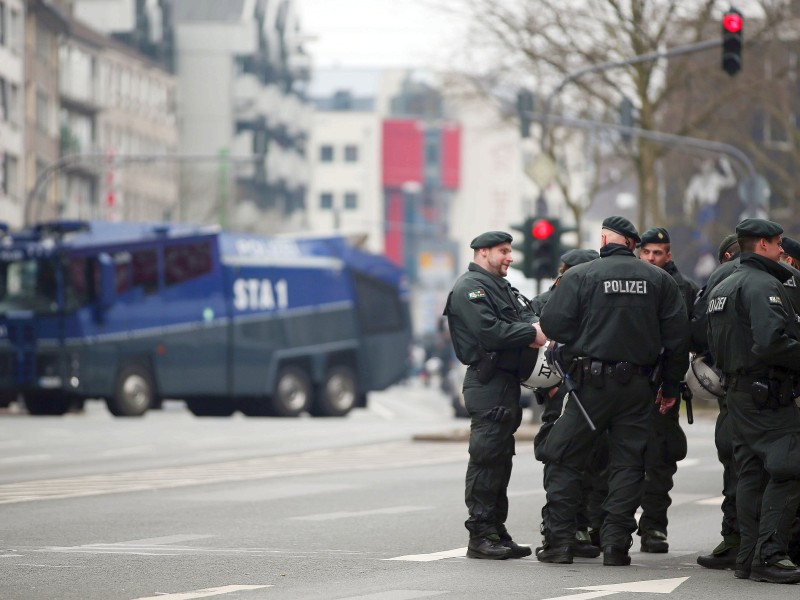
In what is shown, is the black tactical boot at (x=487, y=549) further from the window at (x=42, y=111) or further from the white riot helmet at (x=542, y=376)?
the window at (x=42, y=111)

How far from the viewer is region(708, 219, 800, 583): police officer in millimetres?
10000

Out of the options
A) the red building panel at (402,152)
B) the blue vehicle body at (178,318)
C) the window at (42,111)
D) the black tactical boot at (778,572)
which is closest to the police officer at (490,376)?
the black tactical boot at (778,572)

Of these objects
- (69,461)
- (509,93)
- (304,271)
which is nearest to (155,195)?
A: (509,93)

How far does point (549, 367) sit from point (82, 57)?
2874 inches

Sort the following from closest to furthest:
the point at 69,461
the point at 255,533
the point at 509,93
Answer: the point at 255,533 → the point at 69,461 → the point at 509,93

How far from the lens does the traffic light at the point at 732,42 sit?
1046 inches

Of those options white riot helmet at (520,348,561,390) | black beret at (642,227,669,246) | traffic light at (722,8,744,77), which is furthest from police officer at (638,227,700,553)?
traffic light at (722,8,744,77)

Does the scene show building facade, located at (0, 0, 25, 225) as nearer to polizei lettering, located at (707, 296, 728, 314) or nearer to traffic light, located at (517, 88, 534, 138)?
traffic light, located at (517, 88, 534, 138)

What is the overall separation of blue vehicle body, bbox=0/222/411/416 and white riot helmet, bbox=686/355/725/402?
2384cm

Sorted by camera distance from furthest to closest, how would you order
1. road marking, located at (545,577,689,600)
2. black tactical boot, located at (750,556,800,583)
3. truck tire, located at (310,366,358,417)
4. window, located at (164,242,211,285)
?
truck tire, located at (310,366,358,417), window, located at (164,242,211,285), black tactical boot, located at (750,556,800,583), road marking, located at (545,577,689,600)

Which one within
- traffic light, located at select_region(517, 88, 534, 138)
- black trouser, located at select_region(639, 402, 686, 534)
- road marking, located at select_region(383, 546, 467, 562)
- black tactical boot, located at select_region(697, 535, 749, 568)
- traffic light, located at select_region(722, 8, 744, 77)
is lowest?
road marking, located at select_region(383, 546, 467, 562)

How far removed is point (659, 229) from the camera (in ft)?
39.0

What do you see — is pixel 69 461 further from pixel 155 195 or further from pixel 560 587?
pixel 155 195

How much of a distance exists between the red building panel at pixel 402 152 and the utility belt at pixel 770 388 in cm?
11553
